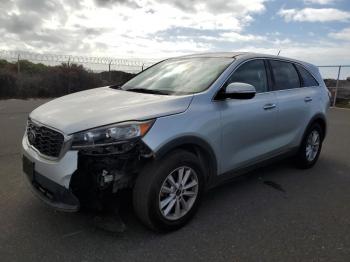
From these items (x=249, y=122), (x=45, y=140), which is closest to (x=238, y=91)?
(x=249, y=122)

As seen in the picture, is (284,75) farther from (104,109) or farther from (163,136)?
(104,109)

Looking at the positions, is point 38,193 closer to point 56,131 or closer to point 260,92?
point 56,131

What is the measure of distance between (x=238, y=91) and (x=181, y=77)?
0.78 meters

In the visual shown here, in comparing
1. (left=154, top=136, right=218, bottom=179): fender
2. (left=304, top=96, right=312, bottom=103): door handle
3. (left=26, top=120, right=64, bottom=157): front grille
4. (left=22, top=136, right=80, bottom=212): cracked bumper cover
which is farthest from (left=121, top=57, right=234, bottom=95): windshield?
(left=304, top=96, right=312, bottom=103): door handle

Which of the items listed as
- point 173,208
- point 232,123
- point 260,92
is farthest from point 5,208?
point 260,92

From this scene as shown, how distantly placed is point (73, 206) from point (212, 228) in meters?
1.36

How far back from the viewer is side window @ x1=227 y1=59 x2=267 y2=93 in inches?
167

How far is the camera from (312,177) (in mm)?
5359

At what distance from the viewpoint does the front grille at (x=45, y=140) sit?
319 cm

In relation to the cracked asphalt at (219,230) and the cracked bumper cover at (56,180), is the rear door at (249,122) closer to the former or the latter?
the cracked asphalt at (219,230)

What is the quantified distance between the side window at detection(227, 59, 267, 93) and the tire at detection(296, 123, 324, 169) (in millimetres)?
1325

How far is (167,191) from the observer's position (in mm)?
3408

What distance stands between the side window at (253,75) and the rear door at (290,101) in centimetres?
24

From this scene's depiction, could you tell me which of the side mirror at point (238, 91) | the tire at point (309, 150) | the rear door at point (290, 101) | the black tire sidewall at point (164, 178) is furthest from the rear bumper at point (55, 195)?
the tire at point (309, 150)
